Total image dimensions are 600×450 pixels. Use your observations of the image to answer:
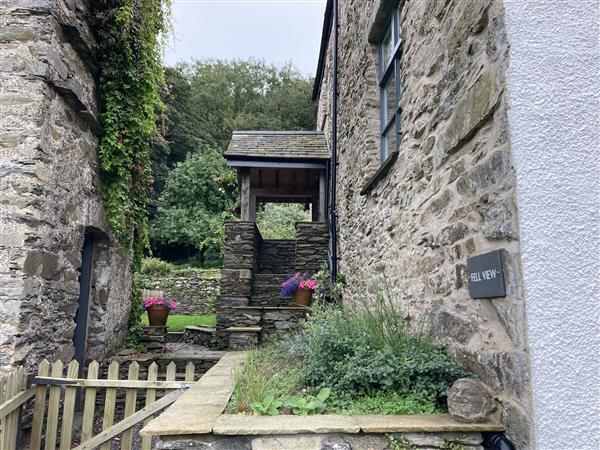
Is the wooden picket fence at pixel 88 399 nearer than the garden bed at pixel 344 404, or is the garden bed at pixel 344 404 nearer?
the garden bed at pixel 344 404

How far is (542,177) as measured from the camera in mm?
1712

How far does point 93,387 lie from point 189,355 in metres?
2.55

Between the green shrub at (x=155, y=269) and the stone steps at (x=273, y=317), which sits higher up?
the green shrub at (x=155, y=269)

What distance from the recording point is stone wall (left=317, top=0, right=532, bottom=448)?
1.80 m

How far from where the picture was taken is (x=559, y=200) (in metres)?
1.70

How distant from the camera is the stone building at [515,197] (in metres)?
1.61

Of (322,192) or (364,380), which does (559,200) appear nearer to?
(364,380)

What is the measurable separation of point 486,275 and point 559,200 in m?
0.46

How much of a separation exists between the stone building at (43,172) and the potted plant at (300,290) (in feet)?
10.1

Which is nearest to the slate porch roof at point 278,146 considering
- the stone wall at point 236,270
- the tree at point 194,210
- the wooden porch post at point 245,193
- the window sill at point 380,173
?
the wooden porch post at point 245,193

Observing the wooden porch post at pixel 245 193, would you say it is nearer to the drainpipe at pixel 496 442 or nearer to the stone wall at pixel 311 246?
the stone wall at pixel 311 246

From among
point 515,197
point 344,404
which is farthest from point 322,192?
point 515,197

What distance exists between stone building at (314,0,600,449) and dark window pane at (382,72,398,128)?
1270mm

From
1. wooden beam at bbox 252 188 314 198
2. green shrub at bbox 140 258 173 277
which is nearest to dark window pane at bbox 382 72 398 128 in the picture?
wooden beam at bbox 252 188 314 198
